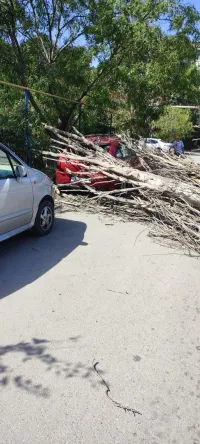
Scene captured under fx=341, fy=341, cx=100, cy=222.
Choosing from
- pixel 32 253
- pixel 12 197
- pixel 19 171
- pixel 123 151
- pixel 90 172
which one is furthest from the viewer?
pixel 123 151

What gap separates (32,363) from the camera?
2.83 meters

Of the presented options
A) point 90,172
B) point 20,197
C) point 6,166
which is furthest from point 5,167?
point 90,172

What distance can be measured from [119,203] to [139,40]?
557 cm

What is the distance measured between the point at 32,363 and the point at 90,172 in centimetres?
577

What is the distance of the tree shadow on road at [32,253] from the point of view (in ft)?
14.2

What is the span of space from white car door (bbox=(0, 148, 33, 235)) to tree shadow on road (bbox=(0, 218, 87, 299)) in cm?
42

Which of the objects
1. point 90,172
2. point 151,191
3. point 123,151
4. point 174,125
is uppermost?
point 174,125

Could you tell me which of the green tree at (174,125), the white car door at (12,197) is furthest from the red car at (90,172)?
the green tree at (174,125)

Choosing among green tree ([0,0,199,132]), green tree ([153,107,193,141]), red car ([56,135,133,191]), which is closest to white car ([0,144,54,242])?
red car ([56,135,133,191])

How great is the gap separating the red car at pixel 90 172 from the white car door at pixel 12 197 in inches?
115

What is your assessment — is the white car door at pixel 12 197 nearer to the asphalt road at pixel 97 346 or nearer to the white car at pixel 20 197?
the white car at pixel 20 197

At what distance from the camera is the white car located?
15.5ft

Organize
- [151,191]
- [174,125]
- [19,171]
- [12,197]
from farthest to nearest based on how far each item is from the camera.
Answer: [174,125] < [151,191] < [19,171] < [12,197]

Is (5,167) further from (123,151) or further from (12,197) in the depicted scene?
(123,151)
